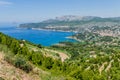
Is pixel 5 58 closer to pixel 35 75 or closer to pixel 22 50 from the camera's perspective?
pixel 35 75

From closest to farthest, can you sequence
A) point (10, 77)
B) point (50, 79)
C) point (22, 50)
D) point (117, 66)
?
point (10, 77)
point (50, 79)
point (22, 50)
point (117, 66)

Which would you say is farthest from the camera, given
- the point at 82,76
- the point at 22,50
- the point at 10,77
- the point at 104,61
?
the point at 104,61

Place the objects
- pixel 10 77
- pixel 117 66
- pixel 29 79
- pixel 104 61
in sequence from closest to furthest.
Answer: pixel 10 77
pixel 29 79
pixel 117 66
pixel 104 61

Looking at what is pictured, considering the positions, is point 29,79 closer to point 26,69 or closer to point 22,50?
point 26,69

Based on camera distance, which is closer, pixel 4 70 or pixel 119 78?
pixel 4 70

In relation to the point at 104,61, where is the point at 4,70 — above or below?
above

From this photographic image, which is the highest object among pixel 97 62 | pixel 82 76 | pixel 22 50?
pixel 22 50

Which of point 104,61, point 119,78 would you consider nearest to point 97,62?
point 104,61

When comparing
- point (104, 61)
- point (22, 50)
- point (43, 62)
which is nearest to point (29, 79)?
point (43, 62)

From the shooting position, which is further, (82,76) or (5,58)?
A: (82,76)
